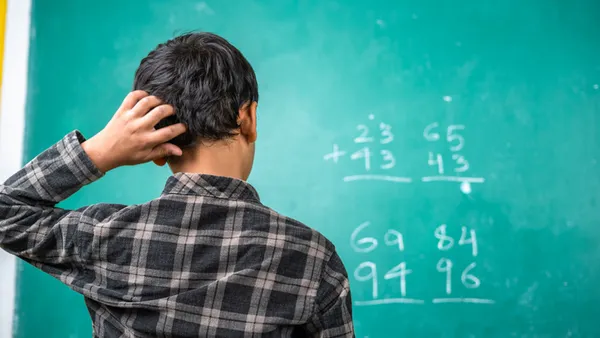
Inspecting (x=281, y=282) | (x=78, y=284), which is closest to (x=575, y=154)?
(x=281, y=282)

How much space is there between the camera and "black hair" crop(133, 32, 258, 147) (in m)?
0.58

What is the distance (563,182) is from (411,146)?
0.54m

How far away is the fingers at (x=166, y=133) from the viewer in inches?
20.8

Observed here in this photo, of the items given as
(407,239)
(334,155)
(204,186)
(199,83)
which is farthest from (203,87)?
(407,239)

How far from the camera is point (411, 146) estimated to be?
5.76ft

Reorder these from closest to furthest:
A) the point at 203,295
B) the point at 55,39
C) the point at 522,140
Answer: the point at 203,295, the point at 55,39, the point at 522,140

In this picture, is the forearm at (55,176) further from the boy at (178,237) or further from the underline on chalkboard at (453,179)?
the underline on chalkboard at (453,179)

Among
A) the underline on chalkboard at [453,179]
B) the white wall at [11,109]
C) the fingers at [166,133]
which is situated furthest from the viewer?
the underline on chalkboard at [453,179]

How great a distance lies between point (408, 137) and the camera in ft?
5.76

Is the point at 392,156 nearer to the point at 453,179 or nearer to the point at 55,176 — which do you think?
the point at 453,179

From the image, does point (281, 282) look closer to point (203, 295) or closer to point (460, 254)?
point (203, 295)

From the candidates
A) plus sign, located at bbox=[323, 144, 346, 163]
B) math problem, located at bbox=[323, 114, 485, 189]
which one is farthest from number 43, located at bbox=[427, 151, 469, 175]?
plus sign, located at bbox=[323, 144, 346, 163]

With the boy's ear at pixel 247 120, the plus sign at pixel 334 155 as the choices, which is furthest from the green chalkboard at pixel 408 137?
the boy's ear at pixel 247 120

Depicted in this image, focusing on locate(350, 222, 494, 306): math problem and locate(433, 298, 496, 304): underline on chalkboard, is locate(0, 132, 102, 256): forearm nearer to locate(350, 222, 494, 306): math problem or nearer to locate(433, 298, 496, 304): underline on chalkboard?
locate(350, 222, 494, 306): math problem
